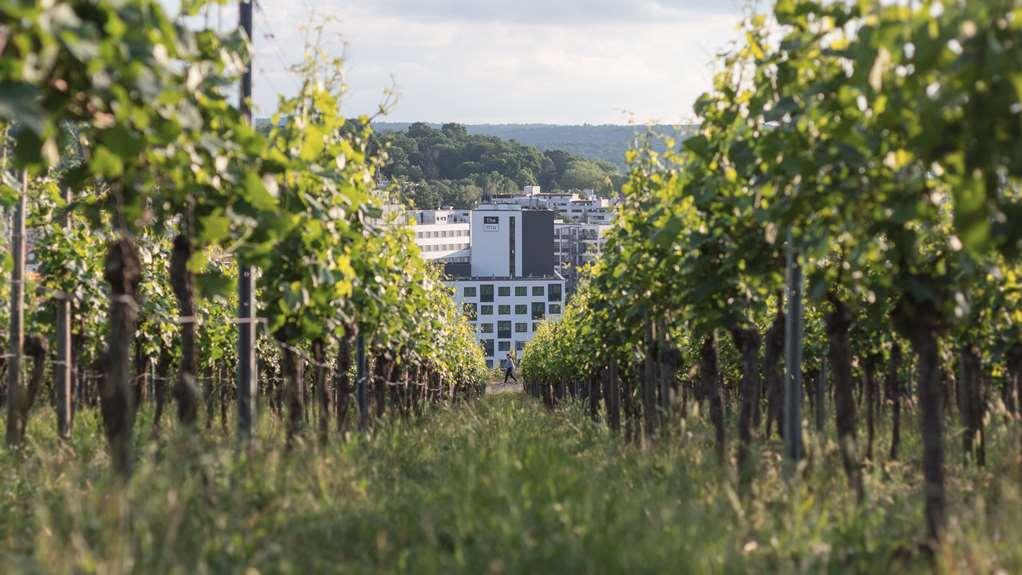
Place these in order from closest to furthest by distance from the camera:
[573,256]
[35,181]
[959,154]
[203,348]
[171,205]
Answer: [959,154], [171,205], [35,181], [203,348], [573,256]

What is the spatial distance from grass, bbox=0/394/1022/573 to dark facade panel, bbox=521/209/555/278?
141 meters

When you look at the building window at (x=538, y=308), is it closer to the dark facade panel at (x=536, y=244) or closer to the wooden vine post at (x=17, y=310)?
the dark facade panel at (x=536, y=244)

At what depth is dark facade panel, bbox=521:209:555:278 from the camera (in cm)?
15275

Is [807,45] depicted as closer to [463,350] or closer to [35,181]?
[35,181]

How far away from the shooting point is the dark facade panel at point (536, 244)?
15275 centimetres

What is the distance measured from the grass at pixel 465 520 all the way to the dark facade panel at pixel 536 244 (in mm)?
140842

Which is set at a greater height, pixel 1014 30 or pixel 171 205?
pixel 1014 30

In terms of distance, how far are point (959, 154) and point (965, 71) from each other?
2.05 feet

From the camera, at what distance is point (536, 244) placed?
15388 cm

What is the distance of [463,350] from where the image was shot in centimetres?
4312

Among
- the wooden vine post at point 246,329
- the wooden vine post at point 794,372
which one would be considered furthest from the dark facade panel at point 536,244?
the wooden vine post at point 794,372

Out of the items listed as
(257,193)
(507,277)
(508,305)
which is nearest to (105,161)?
(257,193)

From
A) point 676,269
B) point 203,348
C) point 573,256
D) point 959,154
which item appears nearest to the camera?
point 959,154

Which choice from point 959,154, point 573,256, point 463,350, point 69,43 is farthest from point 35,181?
point 573,256
